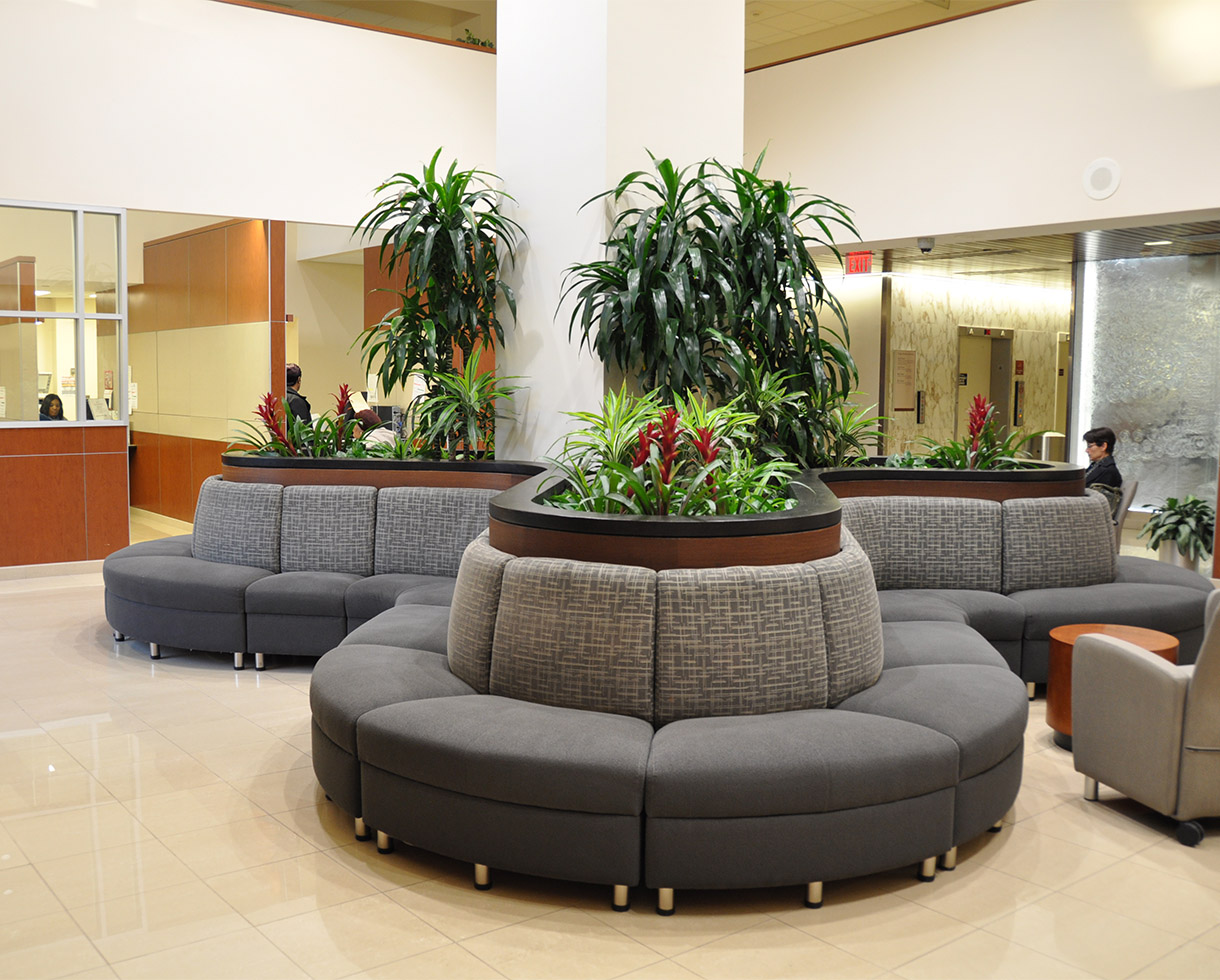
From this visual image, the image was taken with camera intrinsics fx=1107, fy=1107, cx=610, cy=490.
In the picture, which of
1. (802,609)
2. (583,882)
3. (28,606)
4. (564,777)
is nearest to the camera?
(564,777)

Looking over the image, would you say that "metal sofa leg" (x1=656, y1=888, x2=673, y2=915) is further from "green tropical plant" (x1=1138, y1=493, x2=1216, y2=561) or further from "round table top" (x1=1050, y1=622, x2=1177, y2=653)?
"green tropical plant" (x1=1138, y1=493, x2=1216, y2=561)

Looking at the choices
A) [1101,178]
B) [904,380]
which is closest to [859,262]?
[904,380]

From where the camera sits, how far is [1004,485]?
18.1ft

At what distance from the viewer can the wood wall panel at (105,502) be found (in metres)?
8.12

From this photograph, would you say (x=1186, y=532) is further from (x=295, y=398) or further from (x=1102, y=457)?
(x=295, y=398)

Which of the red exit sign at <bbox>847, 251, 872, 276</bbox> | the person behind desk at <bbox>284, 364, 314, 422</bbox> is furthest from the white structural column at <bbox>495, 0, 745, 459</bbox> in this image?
the red exit sign at <bbox>847, 251, 872, 276</bbox>

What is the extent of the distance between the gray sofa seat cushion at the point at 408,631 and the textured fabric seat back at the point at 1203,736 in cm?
245

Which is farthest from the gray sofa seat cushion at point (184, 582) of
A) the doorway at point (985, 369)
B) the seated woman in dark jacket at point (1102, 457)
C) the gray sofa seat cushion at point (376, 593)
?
the doorway at point (985, 369)

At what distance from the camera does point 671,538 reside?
334 centimetres

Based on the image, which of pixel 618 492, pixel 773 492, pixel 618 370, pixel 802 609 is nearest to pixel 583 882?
pixel 802 609

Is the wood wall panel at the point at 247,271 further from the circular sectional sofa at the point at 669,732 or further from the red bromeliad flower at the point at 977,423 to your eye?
the circular sectional sofa at the point at 669,732

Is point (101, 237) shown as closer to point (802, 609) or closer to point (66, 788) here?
point (66, 788)

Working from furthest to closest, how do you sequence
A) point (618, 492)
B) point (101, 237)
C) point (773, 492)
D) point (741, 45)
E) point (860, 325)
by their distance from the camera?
point (860, 325) < point (101, 237) < point (741, 45) < point (773, 492) < point (618, 492)

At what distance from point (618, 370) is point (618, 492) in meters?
2.06
